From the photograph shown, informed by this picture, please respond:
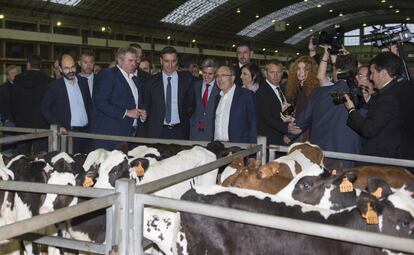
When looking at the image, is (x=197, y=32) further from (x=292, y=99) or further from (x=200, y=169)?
(x=200, y=169)

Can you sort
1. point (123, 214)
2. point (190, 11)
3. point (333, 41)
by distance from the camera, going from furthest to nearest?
point (190, 11)
point (333, 41)
point (123, 214)

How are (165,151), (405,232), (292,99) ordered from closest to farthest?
(405,232) → (165,151) → (292,99)

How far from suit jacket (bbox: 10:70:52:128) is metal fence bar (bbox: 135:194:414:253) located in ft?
15.3

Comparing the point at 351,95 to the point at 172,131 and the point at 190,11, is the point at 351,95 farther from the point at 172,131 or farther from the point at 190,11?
the point at 190,11

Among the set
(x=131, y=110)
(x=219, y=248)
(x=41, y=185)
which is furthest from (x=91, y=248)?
(x=131, y=110)

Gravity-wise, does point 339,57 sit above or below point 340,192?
above

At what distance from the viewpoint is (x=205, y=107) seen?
5.86 metres

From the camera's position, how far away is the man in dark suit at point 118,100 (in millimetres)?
5453

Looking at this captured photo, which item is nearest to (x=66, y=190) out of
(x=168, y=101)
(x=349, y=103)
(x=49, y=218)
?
(x=49, y=218)

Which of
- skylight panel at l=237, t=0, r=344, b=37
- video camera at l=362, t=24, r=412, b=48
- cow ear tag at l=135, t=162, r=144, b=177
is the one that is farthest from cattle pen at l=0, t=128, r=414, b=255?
skylight panel at l=237, t=0, r=344, b=37

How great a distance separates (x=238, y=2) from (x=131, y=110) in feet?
79.0

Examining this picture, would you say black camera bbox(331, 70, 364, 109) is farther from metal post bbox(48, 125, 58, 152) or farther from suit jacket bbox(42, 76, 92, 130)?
suit jacket bbox(42, 76, 92, 130)

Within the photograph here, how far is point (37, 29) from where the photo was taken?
654 inches

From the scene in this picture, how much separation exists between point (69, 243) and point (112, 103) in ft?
9.24
